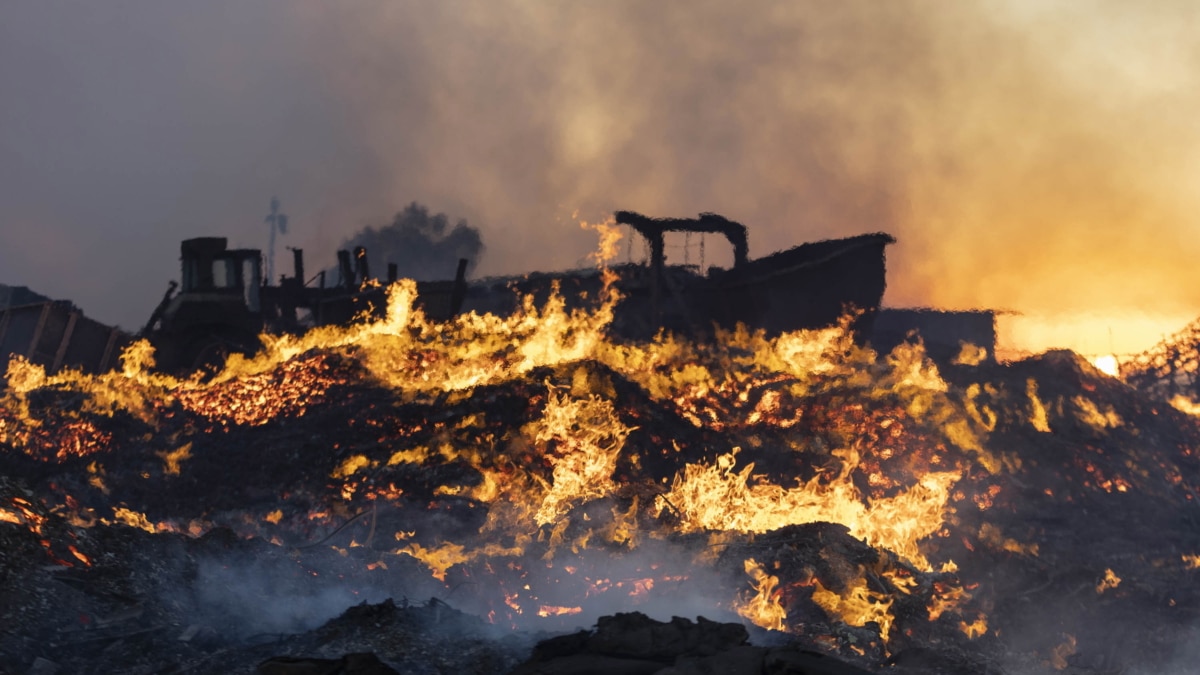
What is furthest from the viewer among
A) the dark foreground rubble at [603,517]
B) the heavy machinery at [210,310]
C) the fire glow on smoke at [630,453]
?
the heavy machinery at [210,310]

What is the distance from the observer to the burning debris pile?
855 cm

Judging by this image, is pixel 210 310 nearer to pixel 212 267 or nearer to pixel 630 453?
pixel 212 267

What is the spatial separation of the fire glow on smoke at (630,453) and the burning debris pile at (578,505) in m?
0.05

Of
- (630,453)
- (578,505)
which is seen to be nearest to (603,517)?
(578,505)

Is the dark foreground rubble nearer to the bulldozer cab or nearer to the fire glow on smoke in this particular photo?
the fire glow on smoke

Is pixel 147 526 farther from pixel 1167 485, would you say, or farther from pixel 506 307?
pixel 1167 485

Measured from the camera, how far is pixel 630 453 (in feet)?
46.5

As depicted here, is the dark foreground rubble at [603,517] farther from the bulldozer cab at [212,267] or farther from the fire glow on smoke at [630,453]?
the bulldozer cab at [212,267]

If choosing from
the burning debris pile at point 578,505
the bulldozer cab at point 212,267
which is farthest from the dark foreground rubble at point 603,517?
the bulldozer cab at point 212,267

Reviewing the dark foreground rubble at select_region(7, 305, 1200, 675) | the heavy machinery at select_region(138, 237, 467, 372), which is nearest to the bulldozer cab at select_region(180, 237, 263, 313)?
the heavy machinery at select_region(138, 237, 467, 372)

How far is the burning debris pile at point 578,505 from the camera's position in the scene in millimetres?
8547

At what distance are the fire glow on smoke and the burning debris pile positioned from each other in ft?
0.15

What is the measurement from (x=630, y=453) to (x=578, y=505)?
8.32 ft

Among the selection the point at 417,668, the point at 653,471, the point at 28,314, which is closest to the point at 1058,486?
the point at 653,471
